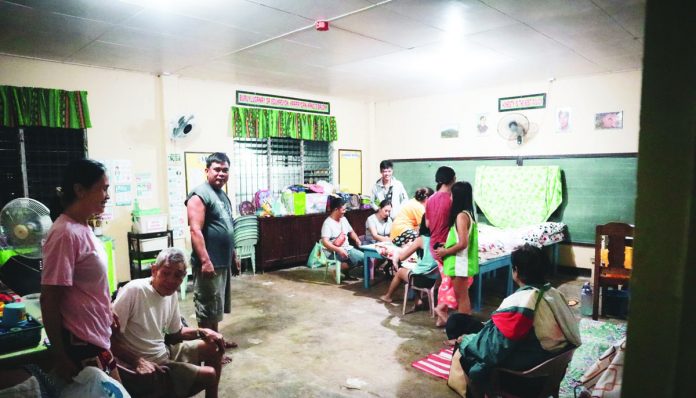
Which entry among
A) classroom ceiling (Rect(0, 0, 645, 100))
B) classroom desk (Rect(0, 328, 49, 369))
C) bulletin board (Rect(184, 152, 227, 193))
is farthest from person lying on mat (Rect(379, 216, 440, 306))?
bulletin board (Rect(184, 152, 227, 193))

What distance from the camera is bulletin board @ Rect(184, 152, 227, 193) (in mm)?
6176

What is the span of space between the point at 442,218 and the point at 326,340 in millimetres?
1602

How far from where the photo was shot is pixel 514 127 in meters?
6.73

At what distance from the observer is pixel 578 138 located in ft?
20.6

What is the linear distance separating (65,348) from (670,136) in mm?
2112

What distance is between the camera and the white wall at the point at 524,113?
19.4 ft

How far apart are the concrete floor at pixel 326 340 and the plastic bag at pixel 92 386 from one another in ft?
4.81

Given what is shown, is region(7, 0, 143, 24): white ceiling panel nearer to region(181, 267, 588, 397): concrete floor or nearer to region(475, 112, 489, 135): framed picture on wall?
region(181, 267, 588, 397): concrete floor

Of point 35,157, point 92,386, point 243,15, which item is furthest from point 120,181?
point 92,386

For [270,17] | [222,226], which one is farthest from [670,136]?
[270,17]

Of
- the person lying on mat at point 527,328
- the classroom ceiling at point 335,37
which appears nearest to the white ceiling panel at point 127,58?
the classroom ceiling at point 335,37

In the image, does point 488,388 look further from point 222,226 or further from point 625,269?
point 625,269

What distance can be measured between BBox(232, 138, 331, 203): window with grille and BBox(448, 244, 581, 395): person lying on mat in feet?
17.9

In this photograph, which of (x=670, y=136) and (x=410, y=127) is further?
(x=410, y=127)
